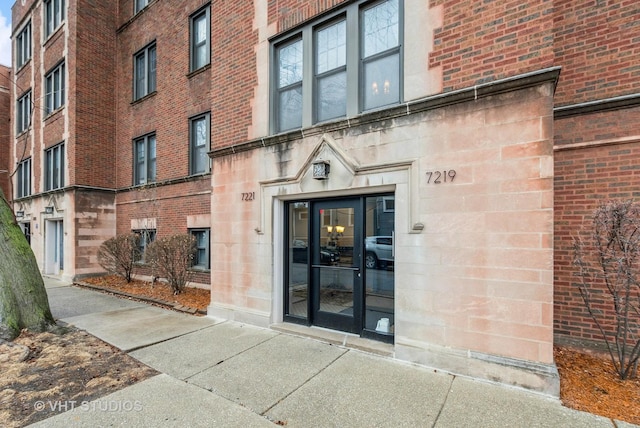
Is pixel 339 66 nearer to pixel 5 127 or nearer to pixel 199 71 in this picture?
pixel 199 71

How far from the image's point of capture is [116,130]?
12781 millimetres

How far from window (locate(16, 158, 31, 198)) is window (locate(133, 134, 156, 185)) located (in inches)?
316

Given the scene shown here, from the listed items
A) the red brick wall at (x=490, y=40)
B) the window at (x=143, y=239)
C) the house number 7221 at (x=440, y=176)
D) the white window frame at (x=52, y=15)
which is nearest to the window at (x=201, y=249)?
the window at (x=143, y=239)

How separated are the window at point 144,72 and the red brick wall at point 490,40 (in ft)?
35.2

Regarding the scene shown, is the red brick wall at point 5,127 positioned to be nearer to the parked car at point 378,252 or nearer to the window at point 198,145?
the window at point 198,145

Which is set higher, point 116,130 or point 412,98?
point 116,130

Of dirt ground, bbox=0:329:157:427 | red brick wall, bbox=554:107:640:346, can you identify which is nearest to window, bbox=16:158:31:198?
dirt ground, bbox=0:329:157:427

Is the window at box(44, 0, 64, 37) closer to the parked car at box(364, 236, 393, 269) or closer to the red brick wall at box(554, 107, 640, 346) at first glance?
the parked car at box(364, 236, 393, 269)

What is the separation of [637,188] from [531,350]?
107 inches

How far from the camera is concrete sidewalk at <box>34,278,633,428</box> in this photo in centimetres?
309

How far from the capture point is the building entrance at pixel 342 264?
496cm

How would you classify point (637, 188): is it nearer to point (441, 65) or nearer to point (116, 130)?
point (441, 65)

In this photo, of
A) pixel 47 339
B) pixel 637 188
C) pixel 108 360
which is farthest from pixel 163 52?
pixel 637 188

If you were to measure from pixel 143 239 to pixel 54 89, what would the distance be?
327 inches
